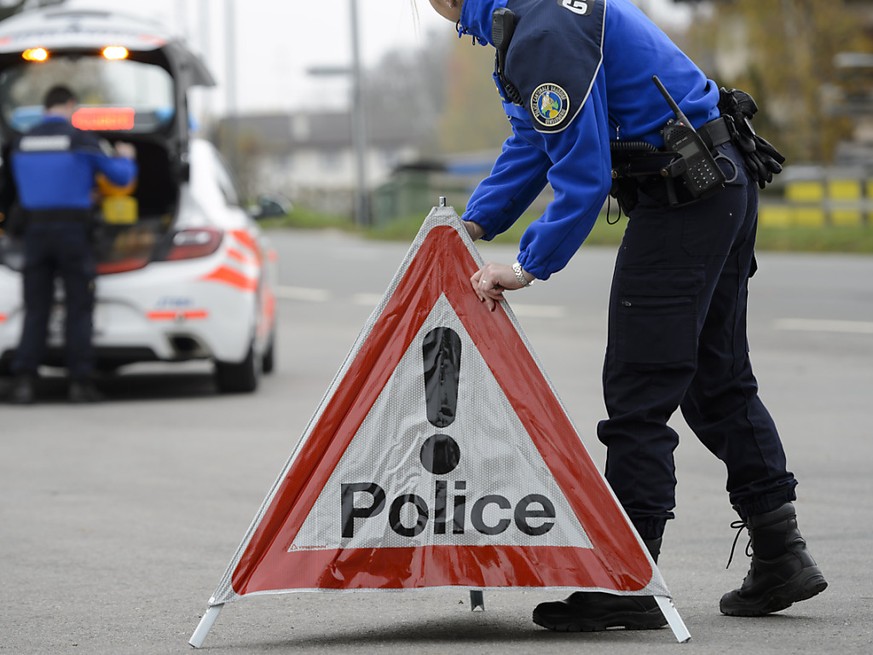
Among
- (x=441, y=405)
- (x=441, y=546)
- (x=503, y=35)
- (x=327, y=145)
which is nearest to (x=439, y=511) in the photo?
(x=441, y=546)

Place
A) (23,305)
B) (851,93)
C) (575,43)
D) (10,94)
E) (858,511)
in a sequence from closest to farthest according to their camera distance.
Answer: (575,43) < (858,511) < (23,305) < (10,94) < (851,93)

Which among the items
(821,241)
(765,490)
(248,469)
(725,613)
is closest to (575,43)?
(765,490)

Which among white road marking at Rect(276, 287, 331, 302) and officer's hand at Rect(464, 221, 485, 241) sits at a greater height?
officer's hand at Rect(464, 221, 485, 241)

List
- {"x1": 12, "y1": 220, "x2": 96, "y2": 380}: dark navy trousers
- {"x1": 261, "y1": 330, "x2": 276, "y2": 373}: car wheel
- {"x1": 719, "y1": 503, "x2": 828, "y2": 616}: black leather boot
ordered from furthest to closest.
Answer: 1. {"x1": 261, "y1": 330, "x2": 276, "y2": 373}: car wheel
2. {"x1": 12, "y1": 220, "x2": 96, "y2": 380}: dark navy trousers
3. {"x1": 719, "y1": 503, "x2": 828, "y2": 616}: black leather boot

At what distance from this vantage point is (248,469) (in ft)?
26.2

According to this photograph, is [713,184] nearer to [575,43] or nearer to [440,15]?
[575,43]

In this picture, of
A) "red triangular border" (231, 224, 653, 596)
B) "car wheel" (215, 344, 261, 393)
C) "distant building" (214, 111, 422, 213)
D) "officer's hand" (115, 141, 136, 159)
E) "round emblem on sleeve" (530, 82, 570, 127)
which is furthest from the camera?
"distant building" (214, 111, 422, 213)

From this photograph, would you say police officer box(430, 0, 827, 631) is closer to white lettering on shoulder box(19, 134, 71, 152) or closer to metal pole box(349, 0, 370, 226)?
white lettering on shoulder box(19, 134, 71, 152)

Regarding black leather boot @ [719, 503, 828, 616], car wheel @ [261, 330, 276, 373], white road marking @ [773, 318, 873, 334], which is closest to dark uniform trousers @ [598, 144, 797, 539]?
black leather boot @ [719, 503, 828, 616]

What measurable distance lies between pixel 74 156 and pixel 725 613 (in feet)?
22.5

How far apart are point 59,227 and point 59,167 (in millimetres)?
375

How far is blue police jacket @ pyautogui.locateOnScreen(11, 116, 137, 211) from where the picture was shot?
35.0 feet

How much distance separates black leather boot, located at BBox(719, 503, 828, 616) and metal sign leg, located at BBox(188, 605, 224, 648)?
4.75ft

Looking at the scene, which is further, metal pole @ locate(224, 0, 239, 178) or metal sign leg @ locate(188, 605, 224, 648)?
metal pole @ locate(224, 0, 239, 178)
